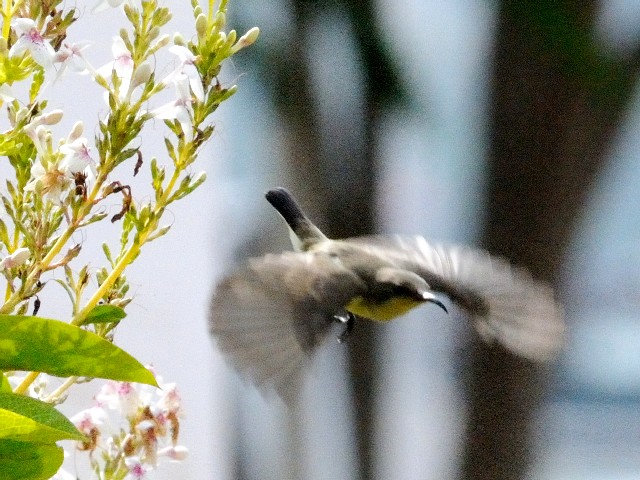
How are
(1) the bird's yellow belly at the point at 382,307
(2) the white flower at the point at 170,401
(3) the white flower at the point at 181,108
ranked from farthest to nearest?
(1) the bird's yellow belly at the point at 382,307 → (2) the white flower at the point at 170,401 → (3) the white flower at the point at 181,108

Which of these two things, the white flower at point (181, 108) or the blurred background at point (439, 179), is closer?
the white flower at point (181, 108)

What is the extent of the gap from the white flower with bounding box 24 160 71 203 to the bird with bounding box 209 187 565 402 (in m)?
0.12

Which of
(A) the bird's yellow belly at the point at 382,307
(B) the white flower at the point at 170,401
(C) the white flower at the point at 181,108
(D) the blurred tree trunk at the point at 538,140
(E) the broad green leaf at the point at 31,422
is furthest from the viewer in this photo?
(D) the blurred tree trunk at the point at 538,140

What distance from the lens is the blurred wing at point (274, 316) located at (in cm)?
52

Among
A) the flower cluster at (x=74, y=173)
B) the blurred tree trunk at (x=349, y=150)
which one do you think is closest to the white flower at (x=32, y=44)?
the flower cluster at (x=74, y=173)

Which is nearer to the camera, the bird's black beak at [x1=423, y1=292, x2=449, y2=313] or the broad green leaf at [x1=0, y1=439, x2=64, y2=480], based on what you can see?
the broad green leaf at [x1=0, y1=439, x2=64, y2=480]

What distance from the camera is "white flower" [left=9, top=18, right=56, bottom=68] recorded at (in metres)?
0.38

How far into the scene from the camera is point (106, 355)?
0.38m

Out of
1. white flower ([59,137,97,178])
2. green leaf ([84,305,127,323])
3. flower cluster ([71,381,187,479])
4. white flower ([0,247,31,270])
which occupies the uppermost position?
white flower ([59,137,97,178])

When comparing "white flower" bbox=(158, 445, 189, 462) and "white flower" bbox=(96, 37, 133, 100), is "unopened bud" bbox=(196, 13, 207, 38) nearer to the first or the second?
"white flower" bbox=(96, 37, 133, 100)

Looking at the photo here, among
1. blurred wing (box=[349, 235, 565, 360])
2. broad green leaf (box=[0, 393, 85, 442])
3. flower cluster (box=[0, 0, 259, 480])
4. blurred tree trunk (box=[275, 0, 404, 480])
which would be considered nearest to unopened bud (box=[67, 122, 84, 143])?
flower cluster (box=[0, 0, 259, 480])

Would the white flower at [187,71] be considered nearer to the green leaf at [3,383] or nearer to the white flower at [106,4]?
the white flower at [106,4]

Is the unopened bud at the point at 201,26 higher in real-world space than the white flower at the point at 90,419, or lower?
A: higher

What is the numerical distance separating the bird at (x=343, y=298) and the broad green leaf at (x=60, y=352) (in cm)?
12
